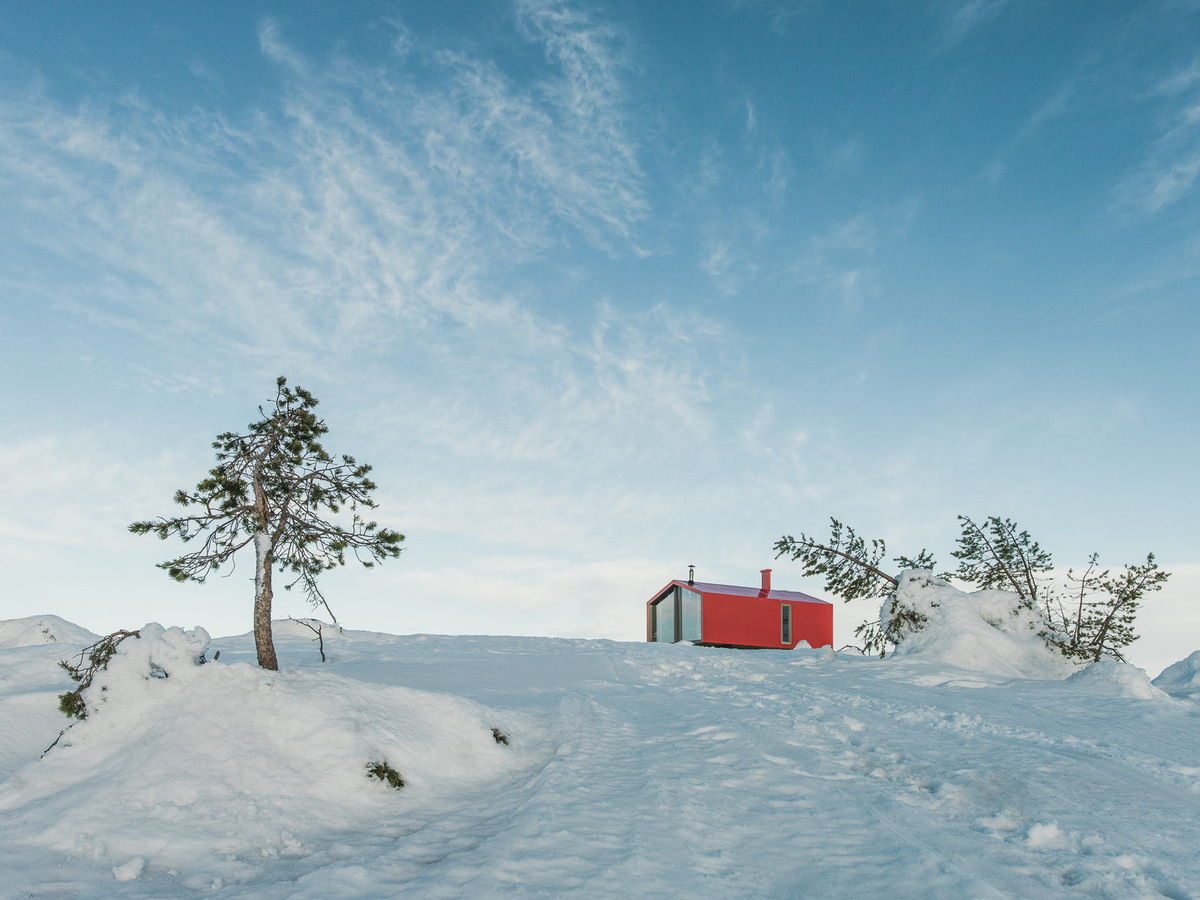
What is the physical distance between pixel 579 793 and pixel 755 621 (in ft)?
89.9

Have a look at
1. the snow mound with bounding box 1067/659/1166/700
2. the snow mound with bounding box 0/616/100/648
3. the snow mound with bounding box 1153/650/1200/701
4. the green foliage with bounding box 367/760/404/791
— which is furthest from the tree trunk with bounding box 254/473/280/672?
the snow mound with bounding box 1153/650/1200/701

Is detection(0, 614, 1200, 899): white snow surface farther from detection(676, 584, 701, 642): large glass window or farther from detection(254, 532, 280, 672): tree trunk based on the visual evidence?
detection(676, 584, 701, 642): large glass window

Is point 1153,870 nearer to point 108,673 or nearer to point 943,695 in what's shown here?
point 943,695

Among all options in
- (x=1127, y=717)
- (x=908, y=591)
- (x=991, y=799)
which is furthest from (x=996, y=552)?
(x=991, y=799)

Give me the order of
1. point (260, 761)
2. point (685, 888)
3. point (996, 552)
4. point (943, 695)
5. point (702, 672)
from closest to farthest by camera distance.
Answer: point (685, 888)
point (260, 761)
point (943, 695)
point (702, 672)
point (996, 552)

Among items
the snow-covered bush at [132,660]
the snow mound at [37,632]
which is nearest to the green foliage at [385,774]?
the snow-covered bush at [132,660]

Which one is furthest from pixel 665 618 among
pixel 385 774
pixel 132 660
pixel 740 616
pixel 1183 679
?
pixel 132 660

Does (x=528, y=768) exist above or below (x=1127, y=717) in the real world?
below

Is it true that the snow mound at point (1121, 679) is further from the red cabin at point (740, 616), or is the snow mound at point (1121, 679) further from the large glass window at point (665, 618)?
the large glass window at point (665, 618)

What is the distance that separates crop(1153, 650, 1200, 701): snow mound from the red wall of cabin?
1835cm

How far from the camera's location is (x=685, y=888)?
13.1 ft

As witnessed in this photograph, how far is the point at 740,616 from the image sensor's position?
103 feet

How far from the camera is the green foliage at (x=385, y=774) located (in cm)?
634

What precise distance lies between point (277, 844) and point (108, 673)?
3.23 m
